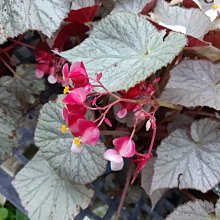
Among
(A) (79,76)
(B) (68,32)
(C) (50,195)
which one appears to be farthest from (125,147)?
(B) (68,32)

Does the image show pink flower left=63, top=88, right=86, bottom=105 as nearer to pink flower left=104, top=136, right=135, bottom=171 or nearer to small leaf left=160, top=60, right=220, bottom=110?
pink flower left=104, top=136, right=135, bottom=171

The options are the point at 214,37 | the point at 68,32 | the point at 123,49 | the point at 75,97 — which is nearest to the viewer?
the point at 75,97

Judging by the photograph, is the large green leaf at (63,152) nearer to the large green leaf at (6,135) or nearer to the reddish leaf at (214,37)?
the large green leaf at (6,135)

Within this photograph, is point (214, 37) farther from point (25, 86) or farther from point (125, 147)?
point (25, 86)

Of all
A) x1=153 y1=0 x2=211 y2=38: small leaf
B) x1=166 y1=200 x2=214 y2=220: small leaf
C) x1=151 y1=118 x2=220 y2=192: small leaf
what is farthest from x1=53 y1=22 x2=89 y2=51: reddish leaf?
x1=166 y1=200 x2=214 y2=220: small leaf

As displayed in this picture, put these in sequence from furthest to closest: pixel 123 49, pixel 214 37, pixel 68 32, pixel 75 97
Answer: pixel 68 32 → pixel 214 37 → pixel 123 49 → pixel 75 97

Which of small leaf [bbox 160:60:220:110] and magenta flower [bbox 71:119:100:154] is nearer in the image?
magenta flower [bbox 71:119:100:154]

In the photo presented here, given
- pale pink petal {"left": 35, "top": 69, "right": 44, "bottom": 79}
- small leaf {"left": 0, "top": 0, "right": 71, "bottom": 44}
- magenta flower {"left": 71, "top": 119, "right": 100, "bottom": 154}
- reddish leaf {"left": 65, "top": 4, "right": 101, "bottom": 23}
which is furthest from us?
pale pink petal {"left": 35, "top": 69, "right": 44, "bottom": 79}
